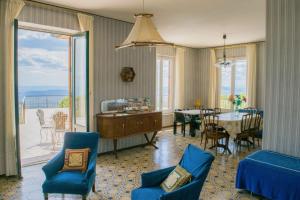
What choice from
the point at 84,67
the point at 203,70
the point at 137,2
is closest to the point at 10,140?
the point at 84,67

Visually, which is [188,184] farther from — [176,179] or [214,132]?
[214,132]

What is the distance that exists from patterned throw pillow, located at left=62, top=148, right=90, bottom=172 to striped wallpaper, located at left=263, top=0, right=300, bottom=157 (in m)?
2.84

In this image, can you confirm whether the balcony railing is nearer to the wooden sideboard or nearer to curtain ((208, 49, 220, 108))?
the wooden sideboard

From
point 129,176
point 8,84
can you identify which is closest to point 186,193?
point 129,176

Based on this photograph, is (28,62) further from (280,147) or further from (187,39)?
(280,147)

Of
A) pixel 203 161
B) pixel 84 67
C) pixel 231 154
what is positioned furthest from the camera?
pixel 231 154

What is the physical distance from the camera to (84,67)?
510cm

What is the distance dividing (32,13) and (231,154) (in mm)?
5096

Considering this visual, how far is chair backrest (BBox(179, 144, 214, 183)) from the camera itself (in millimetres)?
2557

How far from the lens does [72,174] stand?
318 centimetres

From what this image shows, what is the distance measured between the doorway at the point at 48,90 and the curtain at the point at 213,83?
536 centimetres

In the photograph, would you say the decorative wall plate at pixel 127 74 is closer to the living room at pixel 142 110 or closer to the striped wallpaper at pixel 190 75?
the living room at pixel 142 110

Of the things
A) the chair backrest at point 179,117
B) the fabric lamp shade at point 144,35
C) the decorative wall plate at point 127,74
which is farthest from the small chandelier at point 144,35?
the chair backrest at point 179,117

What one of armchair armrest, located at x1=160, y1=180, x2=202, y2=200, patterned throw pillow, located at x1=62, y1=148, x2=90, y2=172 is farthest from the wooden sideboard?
armchair armrest, located at x1=160, y1=180, x2=202, y2=200
